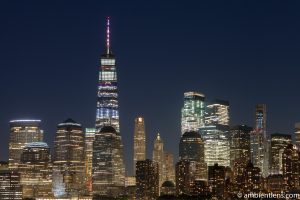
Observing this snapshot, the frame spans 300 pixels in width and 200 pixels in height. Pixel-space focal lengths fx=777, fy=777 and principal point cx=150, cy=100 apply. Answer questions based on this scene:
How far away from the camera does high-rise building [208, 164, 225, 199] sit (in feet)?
562

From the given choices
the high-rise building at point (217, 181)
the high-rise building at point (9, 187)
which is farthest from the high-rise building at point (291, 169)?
the high-rise building at point (9, 187)

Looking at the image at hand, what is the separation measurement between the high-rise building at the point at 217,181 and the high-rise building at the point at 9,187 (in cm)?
4950

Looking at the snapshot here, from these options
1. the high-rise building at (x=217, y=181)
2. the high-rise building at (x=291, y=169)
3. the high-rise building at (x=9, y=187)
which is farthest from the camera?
the high-rise building at (x=9, y=187)

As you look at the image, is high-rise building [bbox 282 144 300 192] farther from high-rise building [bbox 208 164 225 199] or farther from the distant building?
high-rise building [bbox 208 164 225 199]

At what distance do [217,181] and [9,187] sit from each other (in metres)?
54.0

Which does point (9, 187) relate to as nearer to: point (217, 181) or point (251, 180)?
point (217, 181)

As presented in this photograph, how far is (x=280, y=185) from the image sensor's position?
550ft

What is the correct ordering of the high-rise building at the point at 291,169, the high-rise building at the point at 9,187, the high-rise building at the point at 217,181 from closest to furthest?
1. the high-rise building at the point at 291,169
2. the high-rise building at the point at 217,181
3. the high-rise building at the point at 9,187

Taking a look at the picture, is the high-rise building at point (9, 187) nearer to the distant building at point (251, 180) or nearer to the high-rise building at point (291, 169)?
the distant building at point (251, 180)

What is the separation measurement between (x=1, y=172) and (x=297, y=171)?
7684 centimetres

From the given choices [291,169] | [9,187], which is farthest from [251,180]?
[9,187]

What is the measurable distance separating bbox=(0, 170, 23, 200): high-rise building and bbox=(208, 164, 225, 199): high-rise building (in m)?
49.5

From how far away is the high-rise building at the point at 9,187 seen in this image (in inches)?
7561

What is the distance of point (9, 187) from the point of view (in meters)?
195
